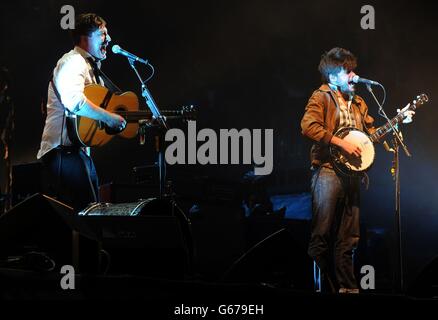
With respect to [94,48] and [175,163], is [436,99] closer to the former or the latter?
[175,163]

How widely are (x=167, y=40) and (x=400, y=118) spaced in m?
3.68

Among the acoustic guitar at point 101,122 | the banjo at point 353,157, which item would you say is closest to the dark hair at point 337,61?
the banjo at point 353,157

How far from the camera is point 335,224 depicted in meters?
5.31

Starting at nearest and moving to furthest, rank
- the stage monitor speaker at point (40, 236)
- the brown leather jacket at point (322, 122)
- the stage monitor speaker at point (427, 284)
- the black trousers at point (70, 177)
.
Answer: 1. the stage monitor speaker at point (40, 236)
2. the stage monitor speaker at point (427, 284)
3. the black trousers at point (70, 177)
4. the brown leather jacket at point (322, 122)

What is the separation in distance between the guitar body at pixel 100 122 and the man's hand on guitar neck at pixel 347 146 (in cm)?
160

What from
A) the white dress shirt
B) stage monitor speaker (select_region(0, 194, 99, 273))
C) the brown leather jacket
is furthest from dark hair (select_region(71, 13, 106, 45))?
stage monitor speaker (select_region(0, 194, 99, 273))

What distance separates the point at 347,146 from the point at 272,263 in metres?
2.05

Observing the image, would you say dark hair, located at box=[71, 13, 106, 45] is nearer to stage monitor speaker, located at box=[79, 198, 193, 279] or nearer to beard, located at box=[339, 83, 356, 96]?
stage monitor speaker, located at box=[79, 198, 193, 279]

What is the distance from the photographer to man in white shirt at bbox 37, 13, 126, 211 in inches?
178

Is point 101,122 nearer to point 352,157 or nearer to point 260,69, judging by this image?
point 352,157

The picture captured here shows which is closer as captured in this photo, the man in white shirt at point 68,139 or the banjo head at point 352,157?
the man in white shirt at point 68,139

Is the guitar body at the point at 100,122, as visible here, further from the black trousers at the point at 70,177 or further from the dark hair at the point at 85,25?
the dark hair at the point at 85,25

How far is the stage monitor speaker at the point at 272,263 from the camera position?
3.29 metres

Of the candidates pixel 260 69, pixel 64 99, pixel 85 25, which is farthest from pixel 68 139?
pixel 260 69
